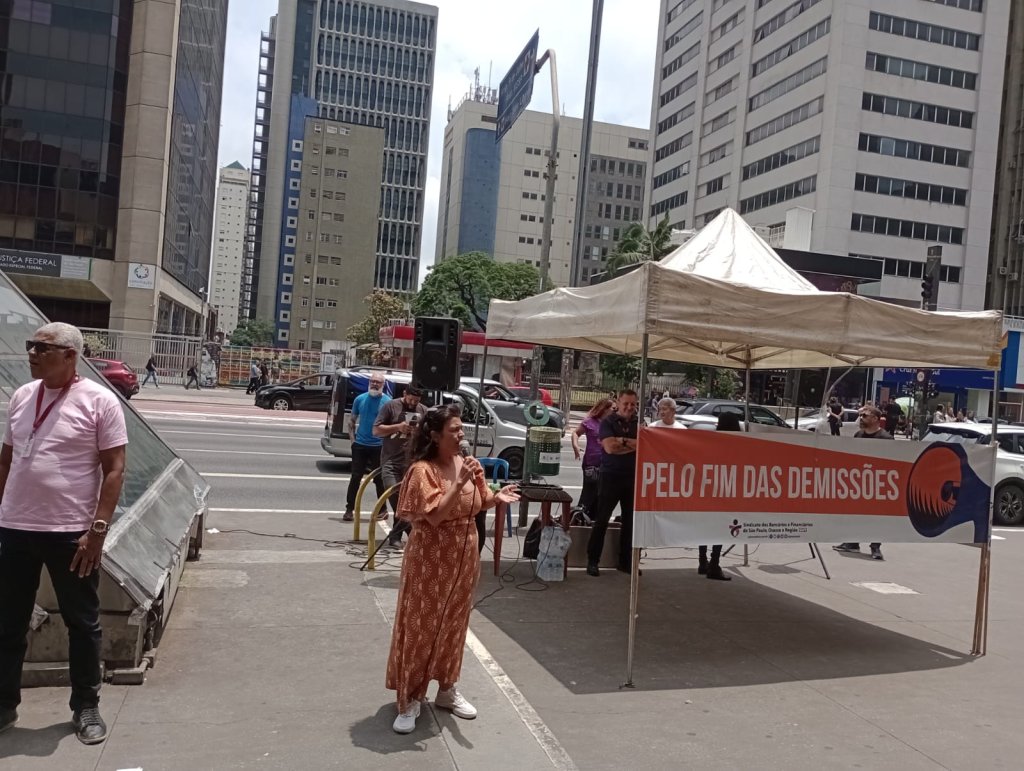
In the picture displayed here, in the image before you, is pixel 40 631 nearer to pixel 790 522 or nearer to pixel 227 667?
pixel 227 667

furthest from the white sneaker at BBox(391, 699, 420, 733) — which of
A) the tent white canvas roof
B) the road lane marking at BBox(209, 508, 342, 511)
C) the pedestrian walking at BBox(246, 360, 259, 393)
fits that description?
the pedestrian walking at BBox(246, 360, 259, 393)

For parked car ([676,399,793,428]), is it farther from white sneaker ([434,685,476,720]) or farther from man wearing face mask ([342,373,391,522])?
white sneaker ([434,685,476,720])

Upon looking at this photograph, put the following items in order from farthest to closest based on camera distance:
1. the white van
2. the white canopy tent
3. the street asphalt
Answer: the white van < the white canopy tent < the street asphalt

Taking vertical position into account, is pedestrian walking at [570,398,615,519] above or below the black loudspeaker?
below

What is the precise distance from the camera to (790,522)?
6.25 metres

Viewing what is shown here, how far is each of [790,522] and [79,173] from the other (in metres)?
52.3

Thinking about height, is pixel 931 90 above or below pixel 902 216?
above

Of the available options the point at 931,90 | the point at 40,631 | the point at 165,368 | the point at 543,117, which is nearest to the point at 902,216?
the point at 931,90

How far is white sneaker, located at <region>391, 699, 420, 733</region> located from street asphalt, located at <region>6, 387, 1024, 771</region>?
6 centimetres

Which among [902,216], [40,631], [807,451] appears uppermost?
[902,216]

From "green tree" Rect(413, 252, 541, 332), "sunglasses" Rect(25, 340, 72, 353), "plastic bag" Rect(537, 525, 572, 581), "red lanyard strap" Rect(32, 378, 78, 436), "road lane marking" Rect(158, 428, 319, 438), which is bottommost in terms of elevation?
"road lane marking" Rect(158, 428, 319, 438)

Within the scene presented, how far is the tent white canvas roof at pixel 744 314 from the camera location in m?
5.64

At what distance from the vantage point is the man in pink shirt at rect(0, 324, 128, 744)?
12.6ft

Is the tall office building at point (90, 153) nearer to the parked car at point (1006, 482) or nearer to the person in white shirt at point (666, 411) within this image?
the parked car at point (1006, 482)
